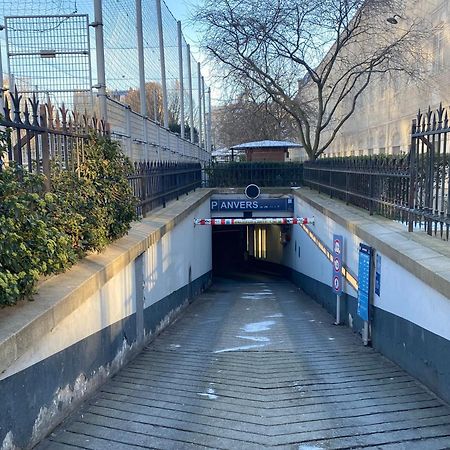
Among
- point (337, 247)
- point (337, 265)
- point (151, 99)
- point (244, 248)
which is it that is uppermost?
point (151, 99)

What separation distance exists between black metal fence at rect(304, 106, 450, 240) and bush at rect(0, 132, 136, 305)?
3.52 metres

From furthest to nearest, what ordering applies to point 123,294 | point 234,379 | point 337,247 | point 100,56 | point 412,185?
point 337,247, point 100,56, point 412,185, point 123,294, point 234,379

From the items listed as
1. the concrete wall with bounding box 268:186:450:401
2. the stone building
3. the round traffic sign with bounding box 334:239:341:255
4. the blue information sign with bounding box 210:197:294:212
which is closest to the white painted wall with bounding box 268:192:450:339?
the concrete wall with bounding box 268:186:450:401

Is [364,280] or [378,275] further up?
[378,275]

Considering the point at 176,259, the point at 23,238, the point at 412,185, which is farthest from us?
the point at 176,259

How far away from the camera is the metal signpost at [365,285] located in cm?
650

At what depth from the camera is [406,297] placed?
519 centimetres

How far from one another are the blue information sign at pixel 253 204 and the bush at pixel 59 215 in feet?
37.2

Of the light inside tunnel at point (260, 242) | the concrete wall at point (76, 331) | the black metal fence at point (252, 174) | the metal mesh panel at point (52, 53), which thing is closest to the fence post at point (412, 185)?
the concrete wall at point (76, 331)

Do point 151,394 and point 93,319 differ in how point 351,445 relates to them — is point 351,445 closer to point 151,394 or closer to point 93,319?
point 151,394

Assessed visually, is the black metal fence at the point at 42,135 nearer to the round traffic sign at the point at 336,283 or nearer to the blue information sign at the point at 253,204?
the round traffic sign at the point at 336,283

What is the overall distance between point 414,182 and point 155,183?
5.17 metres

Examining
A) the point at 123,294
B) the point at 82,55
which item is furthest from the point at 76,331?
the point at 82,55

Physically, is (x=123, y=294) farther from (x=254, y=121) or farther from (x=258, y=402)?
(x=254, y=121)
